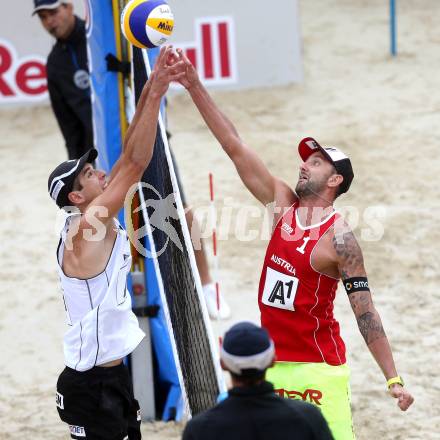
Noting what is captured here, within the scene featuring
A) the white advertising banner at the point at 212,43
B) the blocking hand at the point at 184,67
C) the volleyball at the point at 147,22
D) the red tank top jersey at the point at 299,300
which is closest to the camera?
the red tank top jersey at the point at 299,300

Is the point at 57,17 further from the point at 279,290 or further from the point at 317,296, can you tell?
the point at 317,296

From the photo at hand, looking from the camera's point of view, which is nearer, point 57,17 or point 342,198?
point 57,17

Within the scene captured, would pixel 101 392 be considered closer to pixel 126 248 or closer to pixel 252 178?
pixel 126 248

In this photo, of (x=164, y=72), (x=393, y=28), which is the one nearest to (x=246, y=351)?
(x=164, y=72)

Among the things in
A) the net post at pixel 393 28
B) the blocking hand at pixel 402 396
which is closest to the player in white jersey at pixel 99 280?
the blocking hand at pixel 402 396

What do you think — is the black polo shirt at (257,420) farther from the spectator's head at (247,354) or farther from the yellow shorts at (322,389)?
the yellow shorts at (322,389)

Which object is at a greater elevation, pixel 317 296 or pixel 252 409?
pixel 252 409

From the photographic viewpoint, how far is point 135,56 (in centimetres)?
653

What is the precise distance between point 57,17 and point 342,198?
3542mm

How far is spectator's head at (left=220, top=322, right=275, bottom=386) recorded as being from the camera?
377cm

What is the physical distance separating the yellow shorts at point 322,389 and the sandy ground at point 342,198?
1.60 metres

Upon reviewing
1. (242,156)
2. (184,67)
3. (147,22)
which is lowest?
(242,156)

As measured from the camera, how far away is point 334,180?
217 inches

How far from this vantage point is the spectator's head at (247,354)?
12.4 ft
